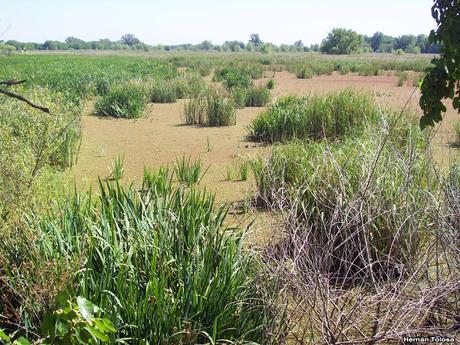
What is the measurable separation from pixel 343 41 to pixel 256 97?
293 ft

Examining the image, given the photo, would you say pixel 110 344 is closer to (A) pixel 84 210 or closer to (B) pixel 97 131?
(A) pixel 84 210

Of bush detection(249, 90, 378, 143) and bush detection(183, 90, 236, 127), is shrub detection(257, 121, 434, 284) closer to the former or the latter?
bush detection(249, 90, 378, 143)

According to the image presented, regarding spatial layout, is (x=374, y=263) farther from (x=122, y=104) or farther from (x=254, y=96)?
(x=254, y=96)

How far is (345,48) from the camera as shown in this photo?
102938 millimetres

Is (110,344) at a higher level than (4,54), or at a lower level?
lower

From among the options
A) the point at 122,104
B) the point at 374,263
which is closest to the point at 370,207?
the point at 374,263

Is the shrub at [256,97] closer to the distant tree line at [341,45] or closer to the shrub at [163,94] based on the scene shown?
the shrub at [163,94]

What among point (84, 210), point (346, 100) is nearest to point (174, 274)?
point (84, 210)

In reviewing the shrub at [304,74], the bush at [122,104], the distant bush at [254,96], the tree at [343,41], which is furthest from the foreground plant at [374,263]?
the tree at [343,41]

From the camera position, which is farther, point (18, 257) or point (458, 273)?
point (18, 257)

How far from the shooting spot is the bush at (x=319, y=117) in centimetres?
1073

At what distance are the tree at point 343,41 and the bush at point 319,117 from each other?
313ft

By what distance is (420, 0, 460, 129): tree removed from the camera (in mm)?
2865

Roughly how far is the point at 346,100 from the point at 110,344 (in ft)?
29.6
